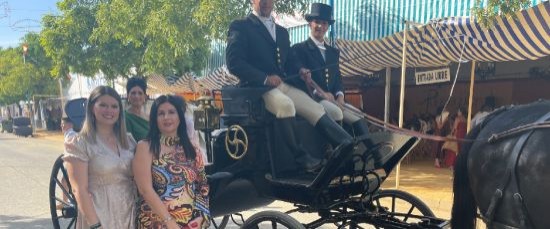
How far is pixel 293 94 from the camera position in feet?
11.9

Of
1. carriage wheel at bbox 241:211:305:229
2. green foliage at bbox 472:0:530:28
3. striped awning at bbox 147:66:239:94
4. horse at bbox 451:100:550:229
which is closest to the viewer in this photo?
horse at bbox 451:100:550:229

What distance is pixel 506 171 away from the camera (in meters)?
2.49

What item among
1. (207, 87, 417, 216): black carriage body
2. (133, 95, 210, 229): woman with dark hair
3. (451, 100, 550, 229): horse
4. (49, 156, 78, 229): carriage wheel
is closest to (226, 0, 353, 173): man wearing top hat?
(207, 87, 417, 216): black carriage body

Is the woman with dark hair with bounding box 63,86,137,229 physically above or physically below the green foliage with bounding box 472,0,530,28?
below

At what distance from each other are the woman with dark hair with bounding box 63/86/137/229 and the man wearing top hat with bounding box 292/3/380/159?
59.0 inches

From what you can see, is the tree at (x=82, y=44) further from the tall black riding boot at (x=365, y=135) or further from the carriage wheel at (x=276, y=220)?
the carriage wheel at (x=276, y=220)

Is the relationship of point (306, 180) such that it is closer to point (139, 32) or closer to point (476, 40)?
point (476, 40)

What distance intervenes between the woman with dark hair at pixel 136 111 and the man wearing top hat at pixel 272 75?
3.06ft

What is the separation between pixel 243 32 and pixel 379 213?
1.73 metres

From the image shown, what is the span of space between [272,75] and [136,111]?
4.39ft

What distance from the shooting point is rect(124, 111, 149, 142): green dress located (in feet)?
13.0

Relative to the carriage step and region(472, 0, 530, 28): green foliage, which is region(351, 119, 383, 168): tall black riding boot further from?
region(472, 0, 530, 28): green foliage

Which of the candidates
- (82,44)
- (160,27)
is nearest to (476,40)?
(160,27)

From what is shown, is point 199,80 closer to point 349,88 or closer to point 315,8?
point 349,88
